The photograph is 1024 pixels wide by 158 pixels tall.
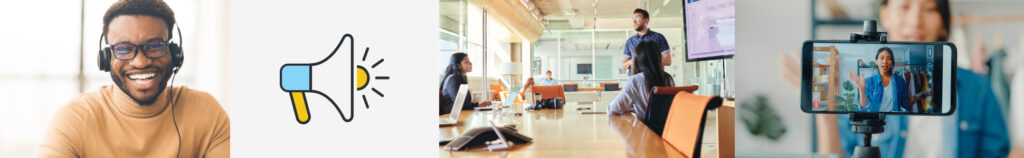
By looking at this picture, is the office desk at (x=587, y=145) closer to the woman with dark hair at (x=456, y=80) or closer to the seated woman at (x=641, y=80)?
the seated woman at (x=641, y=80)

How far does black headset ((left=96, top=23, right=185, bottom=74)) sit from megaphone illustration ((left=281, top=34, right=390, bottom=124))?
0.48 m

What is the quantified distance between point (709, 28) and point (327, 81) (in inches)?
59.8

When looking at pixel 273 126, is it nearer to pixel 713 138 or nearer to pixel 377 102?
pixel 377 102

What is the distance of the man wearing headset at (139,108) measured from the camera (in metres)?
2.25

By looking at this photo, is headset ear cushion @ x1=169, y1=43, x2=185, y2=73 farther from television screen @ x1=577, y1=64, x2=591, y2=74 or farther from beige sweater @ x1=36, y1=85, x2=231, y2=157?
television screen @ x1=577, y1=64, x2=591, y2=74

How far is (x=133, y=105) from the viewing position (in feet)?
7.79

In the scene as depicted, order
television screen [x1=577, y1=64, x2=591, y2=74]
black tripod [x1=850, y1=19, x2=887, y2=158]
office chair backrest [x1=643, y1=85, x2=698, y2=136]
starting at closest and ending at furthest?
1. black tripod [x1=850, y1=19, x2=887, y2=158]
2. office chair backrest [x1=643, y1=85, x2=698, y2=136]
3. television screen [x1=577, y1=64, x2=591, y2=74]

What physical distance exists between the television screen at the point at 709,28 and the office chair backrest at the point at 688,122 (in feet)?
1.07

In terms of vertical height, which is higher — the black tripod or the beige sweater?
the black tripod

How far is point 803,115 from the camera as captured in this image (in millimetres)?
4062

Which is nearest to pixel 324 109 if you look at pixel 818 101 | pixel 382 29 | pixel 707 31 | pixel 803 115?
pixel 382 29

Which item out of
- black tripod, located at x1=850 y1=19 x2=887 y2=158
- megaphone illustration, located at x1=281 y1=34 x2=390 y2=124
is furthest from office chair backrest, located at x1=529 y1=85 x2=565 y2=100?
black tripod, located at x1=850 y1=19 x2=887 y2=158

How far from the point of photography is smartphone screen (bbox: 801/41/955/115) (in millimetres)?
1169

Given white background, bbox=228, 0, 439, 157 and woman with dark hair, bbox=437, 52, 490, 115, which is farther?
woman with dark hair, bbox=437, 52, 490, 115
